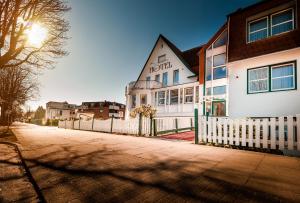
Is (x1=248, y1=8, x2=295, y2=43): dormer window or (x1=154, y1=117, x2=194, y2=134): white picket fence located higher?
(x1=248, y1=8, x2=295, y2=43): dormer window

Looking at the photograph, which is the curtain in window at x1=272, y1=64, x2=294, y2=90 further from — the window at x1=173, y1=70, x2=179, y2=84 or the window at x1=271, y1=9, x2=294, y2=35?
the window at x1=173, y1=70, x2=179, y2=84

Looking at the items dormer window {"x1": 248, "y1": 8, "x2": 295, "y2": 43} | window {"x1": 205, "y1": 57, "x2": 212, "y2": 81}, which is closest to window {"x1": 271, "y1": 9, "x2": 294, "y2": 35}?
dormer window {"x1": 248, "y1": 8, "x2": 295, "y2": 43}

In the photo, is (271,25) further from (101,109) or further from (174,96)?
(101,109)

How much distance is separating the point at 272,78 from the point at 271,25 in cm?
345

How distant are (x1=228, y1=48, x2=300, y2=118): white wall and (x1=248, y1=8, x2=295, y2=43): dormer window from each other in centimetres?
160

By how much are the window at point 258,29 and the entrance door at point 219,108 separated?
6347mm

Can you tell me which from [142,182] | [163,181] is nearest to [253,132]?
[163,181]

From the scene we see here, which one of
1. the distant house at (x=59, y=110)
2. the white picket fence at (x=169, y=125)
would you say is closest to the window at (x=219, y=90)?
the white picket fence at (x=169, y=125)

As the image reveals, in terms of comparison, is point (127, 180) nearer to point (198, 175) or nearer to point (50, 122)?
point (198, 175)

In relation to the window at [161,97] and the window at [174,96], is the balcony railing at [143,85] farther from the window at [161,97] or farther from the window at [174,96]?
the window at [174,96]

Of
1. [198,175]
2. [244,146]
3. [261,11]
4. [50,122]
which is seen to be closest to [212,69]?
[261,11]

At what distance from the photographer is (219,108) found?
17078 millimetres

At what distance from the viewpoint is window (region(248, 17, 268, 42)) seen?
11.8m

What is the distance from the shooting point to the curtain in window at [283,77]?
10.5 metres
